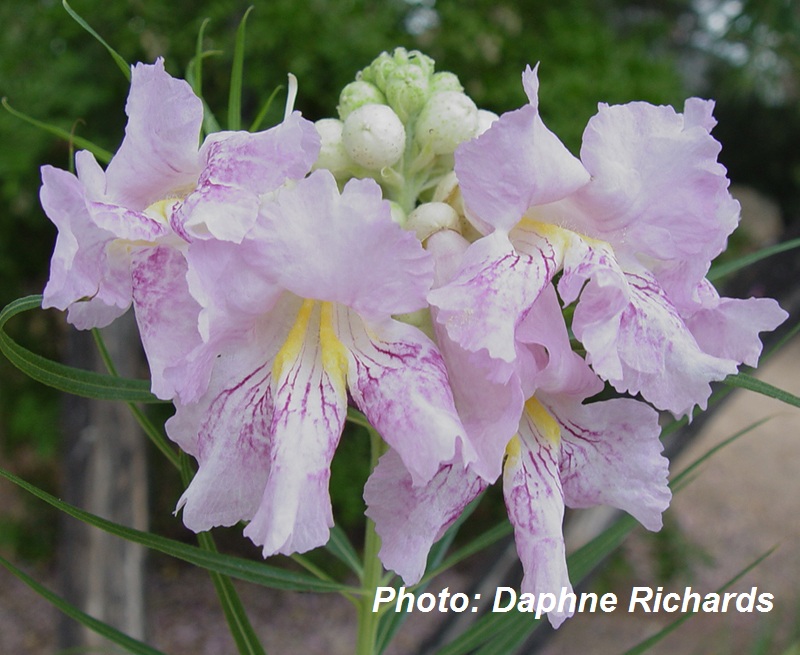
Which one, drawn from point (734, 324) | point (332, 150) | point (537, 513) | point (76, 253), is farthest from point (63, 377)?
point (734, 324)

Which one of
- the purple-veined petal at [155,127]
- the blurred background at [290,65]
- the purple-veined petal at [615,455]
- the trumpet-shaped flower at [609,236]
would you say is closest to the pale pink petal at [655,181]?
the trumpet-shaped flower at [609,236]

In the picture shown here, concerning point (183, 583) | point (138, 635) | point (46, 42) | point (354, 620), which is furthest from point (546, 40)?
point (183, 583)

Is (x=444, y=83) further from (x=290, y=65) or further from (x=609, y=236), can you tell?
(x=290, y=65)

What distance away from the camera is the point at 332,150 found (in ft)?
2.17

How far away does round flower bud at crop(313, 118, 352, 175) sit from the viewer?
0.66 m

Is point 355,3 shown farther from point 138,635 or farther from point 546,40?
point 138,635

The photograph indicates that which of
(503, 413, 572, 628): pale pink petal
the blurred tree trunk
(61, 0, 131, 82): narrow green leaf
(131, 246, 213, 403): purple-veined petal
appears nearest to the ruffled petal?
(503, 413, 572, 628): pale pink petal

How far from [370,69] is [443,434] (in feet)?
1.29

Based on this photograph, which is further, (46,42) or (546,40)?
(546,40)

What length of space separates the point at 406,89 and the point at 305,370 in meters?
0.29

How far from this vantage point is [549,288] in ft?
1.79

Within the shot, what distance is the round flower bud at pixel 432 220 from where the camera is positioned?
59cm

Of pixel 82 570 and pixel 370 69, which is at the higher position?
pixel 370 69

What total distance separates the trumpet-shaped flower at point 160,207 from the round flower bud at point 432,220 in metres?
0.11
